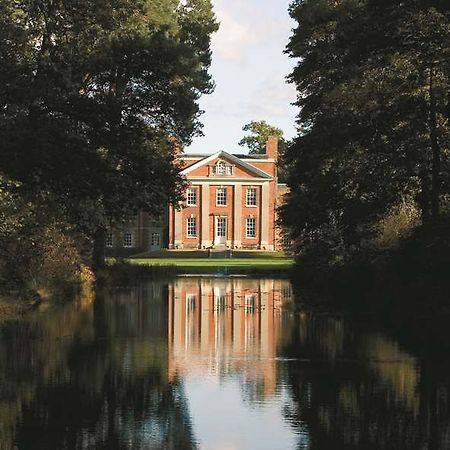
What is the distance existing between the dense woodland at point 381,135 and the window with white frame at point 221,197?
60121 millimetres

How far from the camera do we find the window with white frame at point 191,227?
336 ft

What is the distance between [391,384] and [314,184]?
27.2m

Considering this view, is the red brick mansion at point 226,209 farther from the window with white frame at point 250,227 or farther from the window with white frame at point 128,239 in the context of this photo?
the window with white frame at point 128,239

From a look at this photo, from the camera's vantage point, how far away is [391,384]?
1409 cm

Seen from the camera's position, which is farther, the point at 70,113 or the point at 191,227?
the point at 191,227

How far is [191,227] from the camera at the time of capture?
337 feet

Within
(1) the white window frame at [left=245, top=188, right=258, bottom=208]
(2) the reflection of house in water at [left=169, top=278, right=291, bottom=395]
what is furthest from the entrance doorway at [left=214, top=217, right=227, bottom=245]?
(2) the reflection of house in water at [left=169, top=278, right=291, bottom=395]

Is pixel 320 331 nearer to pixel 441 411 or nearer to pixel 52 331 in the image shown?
pixel 52 331

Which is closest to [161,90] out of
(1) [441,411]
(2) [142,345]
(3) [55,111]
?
(3) [55,111]

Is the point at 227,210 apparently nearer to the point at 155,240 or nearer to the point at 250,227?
the point at 250,227

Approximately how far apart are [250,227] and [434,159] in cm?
7413

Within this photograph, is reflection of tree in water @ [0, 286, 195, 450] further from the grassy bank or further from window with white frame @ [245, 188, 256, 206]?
window with white frame @ [245, 188, 256, 206]

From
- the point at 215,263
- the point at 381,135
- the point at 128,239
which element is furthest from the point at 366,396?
the point at 128,239

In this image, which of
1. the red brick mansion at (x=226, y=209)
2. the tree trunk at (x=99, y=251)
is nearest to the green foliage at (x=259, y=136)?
the red brick mansion at (x=226, y=209)
